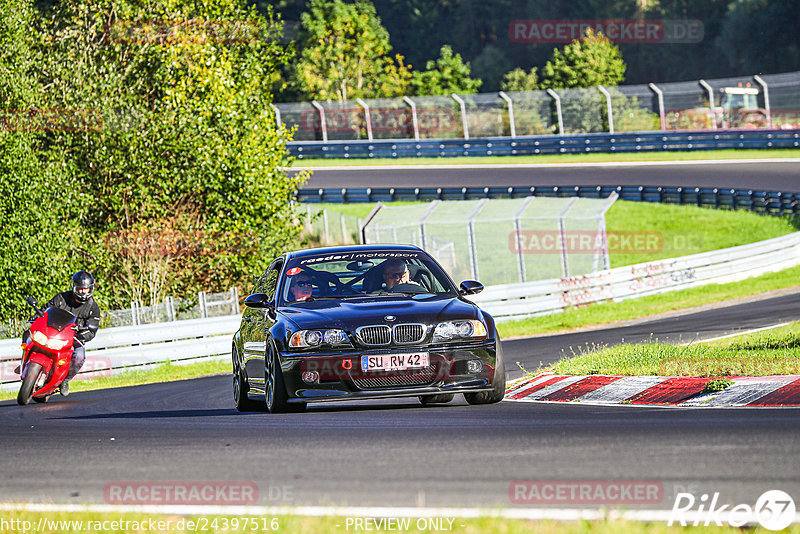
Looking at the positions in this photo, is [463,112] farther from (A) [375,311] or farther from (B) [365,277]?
(A) [375,311]

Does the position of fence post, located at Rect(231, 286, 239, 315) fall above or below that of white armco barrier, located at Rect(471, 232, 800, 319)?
above

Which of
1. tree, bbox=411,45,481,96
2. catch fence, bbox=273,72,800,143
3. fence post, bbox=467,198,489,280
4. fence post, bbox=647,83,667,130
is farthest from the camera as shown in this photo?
tree, bbox=411,45,481,96

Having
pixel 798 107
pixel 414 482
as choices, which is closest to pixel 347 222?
pixel 798 107

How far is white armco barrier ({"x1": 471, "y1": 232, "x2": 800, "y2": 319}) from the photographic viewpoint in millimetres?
24781

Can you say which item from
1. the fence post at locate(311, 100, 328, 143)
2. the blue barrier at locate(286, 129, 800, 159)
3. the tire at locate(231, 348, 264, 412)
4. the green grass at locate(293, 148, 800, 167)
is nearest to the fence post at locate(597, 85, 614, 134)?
the blue barrier at locate(286, 129, 800, 159)

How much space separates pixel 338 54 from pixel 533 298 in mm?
47891

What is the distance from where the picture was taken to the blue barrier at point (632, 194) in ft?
118

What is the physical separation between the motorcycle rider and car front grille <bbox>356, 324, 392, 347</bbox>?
17.9 feet

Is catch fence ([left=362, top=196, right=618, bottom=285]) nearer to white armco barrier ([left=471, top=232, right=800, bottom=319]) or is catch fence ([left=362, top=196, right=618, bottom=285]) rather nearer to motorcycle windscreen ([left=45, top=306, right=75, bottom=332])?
white armco barrier ([left=471, top=232, right=800, bottom=319])

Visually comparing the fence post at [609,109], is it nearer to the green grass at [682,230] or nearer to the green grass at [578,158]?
the green grass at [578,158]

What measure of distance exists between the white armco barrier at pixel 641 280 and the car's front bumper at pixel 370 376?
14.0 m

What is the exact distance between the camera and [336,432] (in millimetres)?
8102

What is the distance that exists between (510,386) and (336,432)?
4.55 m

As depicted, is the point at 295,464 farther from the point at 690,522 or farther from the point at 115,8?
the point at 115,8
